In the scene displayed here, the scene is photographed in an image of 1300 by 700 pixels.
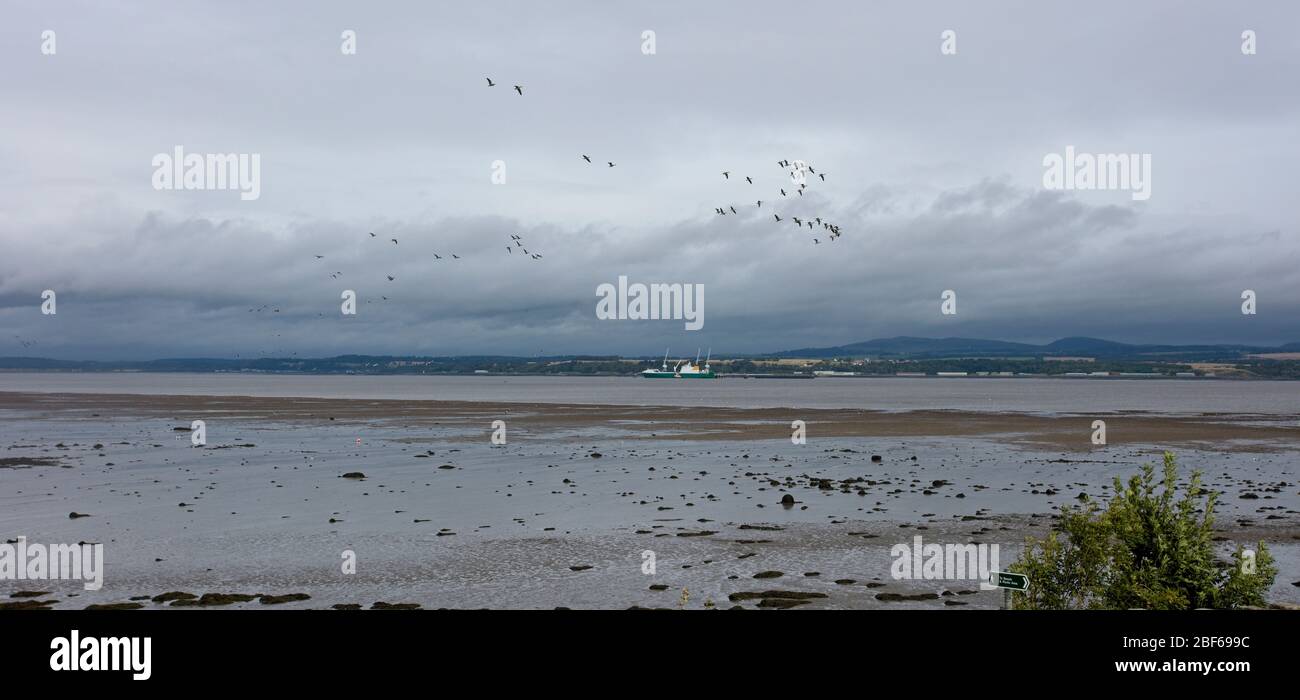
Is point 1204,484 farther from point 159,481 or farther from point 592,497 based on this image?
point 159,481

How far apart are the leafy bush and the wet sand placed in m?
7.88

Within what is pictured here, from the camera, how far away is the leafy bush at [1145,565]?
14.5m

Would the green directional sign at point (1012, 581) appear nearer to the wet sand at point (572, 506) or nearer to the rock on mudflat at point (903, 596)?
the wet sand at point (572, 506)

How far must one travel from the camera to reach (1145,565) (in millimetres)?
15391

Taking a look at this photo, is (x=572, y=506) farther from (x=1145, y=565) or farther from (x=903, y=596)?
(x=1145, y=565)

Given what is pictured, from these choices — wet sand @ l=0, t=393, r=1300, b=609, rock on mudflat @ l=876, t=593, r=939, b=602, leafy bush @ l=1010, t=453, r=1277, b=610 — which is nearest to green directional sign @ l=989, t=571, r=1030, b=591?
leafy bush @ l=1010, t=453, r=1277, b=610

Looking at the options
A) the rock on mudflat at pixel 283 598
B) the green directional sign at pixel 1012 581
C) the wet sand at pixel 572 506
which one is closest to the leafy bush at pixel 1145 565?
the green directional sign at pixel 1012 581

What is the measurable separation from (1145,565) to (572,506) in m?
29.0

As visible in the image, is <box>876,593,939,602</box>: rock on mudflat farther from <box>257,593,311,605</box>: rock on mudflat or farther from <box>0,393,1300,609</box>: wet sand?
<box>257,593,311,605</box>: rock on mudflat

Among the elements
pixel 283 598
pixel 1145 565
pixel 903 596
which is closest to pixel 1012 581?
pixel 1145 565

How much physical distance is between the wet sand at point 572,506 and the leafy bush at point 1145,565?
7.88 meters

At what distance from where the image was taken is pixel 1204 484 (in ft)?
155

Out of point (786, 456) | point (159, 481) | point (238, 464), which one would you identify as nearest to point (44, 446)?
point (238, 464)

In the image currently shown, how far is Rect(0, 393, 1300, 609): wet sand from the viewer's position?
87.5ft
